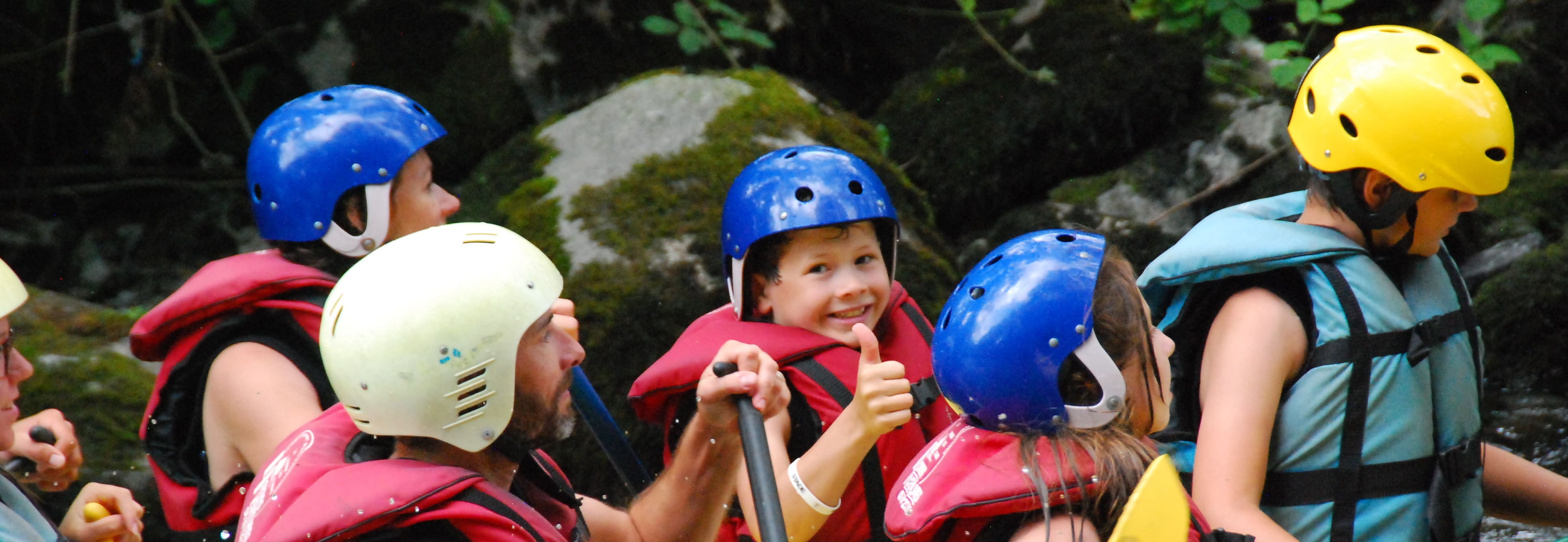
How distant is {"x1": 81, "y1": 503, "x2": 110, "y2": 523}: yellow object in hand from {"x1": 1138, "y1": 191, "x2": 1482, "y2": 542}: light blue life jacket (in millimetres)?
2562

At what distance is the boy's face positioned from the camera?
3529mm

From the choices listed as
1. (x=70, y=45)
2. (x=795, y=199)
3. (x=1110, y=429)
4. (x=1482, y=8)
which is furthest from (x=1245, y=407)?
(x=70, y=45)

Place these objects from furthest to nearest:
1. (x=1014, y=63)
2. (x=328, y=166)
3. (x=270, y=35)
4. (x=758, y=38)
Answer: (x=1014, y=63) < (x=270, y=35) < (x=758, y=38) < (x=328, y=166)

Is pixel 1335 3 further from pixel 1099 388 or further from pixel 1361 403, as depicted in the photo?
pixel 1099 388

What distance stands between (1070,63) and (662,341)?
11.7 ft

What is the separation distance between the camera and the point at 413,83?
7566mm

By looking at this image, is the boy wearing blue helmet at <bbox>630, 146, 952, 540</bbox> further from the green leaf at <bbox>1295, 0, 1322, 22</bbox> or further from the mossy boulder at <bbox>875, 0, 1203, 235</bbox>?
the mossy boulder at <bbox>875, 0, 1203, 235</bbox>

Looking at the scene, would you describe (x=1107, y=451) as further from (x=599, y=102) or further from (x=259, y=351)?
(x=599, y=102)

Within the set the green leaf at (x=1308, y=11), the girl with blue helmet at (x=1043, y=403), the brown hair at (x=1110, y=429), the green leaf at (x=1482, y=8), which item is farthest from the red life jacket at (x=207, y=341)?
the green leaf at (x=1482, y=8)

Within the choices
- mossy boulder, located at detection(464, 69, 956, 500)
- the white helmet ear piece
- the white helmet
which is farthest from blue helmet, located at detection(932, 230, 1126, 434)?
mossy boulder, located at detection(464, 69, 956, 500)

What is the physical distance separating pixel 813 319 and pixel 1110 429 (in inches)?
47.0

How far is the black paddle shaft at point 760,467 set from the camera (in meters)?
2.64

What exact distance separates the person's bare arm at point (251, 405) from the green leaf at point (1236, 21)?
4.83 metres

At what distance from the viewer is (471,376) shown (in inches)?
95.3
